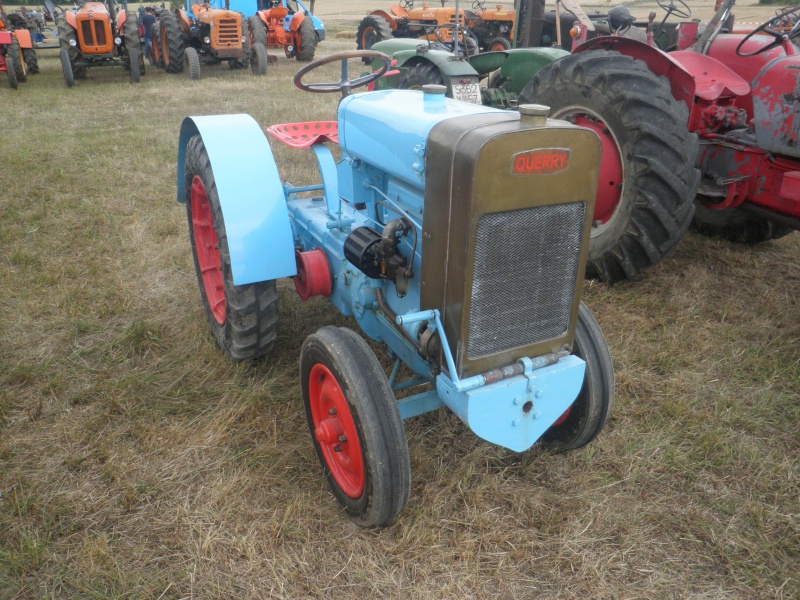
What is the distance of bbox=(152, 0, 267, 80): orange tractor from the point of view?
1107cm

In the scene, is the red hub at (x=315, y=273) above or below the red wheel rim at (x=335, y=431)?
above

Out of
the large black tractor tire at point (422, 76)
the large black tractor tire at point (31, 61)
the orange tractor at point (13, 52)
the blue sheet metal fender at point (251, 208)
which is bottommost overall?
the large black tractor tire at point (31, 61)

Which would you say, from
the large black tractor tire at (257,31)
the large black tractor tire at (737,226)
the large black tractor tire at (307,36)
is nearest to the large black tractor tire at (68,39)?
the large black tractor tire at (257,31)

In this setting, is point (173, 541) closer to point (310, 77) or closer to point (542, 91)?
point (542, 91)

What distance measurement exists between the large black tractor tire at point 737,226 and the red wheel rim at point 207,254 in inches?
119

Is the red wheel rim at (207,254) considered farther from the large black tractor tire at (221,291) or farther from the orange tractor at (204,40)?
the orange tractor at (204,40)

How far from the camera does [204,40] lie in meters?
11.5

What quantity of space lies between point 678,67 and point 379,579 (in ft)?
10.3

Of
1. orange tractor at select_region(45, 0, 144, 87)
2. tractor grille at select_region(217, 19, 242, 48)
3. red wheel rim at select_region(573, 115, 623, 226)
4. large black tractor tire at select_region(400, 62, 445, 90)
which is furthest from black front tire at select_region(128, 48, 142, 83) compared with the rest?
red wheel rim at select_region(573, 115, 623, 226)

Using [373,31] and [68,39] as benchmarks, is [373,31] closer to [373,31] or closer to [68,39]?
[373,31]

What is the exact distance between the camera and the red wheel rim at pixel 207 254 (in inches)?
122

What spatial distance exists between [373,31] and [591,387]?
542 inches

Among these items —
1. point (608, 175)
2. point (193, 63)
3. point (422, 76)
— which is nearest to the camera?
point (608, 175)

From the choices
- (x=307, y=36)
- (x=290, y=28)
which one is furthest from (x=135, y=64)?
(x=290, y=28)
